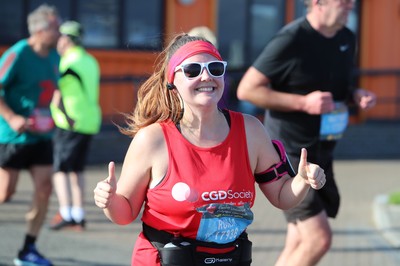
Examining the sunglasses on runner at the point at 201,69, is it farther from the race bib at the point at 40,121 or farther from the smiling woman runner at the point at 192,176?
the race bib at the point at 40,121

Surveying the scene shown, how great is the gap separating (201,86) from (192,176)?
1.22 feet

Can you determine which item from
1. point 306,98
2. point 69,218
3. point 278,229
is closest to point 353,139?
point 278,229

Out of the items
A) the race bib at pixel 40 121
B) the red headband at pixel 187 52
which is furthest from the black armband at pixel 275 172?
the race bib at pixel 40 121

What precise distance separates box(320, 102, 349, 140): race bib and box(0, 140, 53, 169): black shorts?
7.63ft

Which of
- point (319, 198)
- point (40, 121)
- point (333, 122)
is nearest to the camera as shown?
point (319, 198)

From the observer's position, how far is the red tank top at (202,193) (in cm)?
354

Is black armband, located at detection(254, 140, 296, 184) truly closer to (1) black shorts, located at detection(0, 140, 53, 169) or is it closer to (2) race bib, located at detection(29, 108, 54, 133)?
(2) race bib, located at detection(29, 108, 54, 133)

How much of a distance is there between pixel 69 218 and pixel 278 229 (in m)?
1.99

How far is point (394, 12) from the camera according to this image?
51.7ft

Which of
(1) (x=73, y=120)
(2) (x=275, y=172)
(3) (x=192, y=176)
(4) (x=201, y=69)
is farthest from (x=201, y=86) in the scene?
(1) (x=73, y=120)

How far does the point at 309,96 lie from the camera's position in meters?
5.18

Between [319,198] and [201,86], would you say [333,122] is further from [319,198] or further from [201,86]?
[201,86]

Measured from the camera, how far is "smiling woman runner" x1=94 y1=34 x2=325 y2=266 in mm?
3551

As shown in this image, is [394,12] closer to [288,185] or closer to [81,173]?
[81,173]
